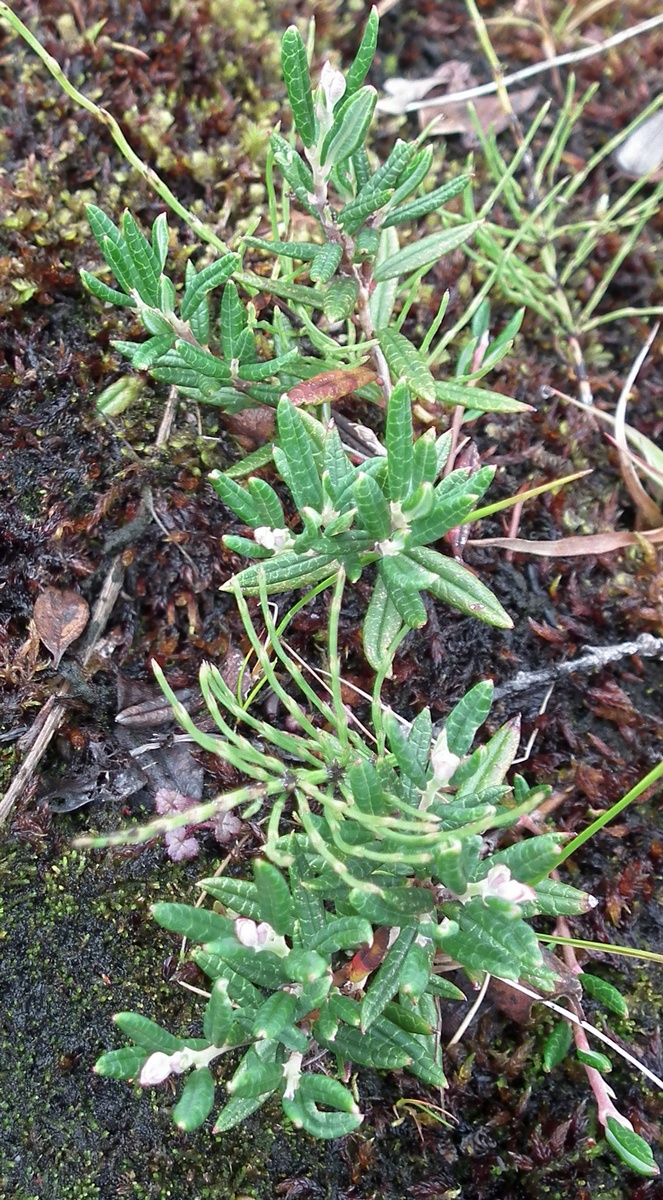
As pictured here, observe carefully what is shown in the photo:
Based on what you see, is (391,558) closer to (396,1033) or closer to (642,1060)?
(396,1033)

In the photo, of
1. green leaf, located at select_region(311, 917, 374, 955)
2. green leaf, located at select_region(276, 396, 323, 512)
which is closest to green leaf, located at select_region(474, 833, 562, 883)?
green leaf, located at select_region(311, 917, 374, 955)

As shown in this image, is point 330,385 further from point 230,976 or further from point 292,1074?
point 292,1074

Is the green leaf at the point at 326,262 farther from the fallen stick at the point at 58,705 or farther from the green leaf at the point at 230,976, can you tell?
the green leaf at the point at 230,976

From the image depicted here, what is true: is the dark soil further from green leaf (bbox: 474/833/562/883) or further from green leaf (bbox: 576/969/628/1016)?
green leaf (bbox: 474/833/562/883)

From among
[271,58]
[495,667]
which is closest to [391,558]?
[495,667]

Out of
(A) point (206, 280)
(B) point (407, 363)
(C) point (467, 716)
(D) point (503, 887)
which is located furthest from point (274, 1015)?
(A) point (206, 280)

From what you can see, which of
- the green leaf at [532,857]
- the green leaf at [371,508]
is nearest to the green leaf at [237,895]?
the green leaf at [532,857]
